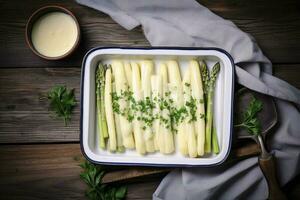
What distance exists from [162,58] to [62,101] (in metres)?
0.41

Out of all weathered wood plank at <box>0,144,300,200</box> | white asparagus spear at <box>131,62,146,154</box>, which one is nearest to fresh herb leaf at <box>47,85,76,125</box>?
weathered wood plank at <box>0,144,300,200</box>

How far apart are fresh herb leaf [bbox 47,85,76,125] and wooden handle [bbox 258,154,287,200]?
2.37 ft

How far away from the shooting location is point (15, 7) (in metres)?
1.55

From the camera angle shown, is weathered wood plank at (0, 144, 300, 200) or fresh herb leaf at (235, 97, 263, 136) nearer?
fresh herb leaf at (235, 97, 263, 136)

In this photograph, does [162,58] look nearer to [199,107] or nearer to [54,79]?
[199,107]

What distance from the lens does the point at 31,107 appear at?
156 centimetres

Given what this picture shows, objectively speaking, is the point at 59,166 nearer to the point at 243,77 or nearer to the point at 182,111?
the point at 182,111

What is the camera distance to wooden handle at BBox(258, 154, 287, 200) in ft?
4.68

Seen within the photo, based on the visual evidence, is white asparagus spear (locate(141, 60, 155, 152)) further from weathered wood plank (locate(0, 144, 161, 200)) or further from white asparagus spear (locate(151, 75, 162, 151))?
weathered wood plank (locate(0, 144, 161, 200))

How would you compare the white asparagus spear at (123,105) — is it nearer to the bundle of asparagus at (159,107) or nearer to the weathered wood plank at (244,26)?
the bundle of asparagus at (159,107)

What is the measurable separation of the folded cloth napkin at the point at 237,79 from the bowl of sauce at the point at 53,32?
0.11 meters

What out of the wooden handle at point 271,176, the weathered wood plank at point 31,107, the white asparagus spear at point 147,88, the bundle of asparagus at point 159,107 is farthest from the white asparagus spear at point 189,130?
the weathered wood plank at point 31,107

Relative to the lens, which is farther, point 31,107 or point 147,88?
point 31,107

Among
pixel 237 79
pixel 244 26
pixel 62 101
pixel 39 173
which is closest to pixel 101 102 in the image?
pixel 62 101
